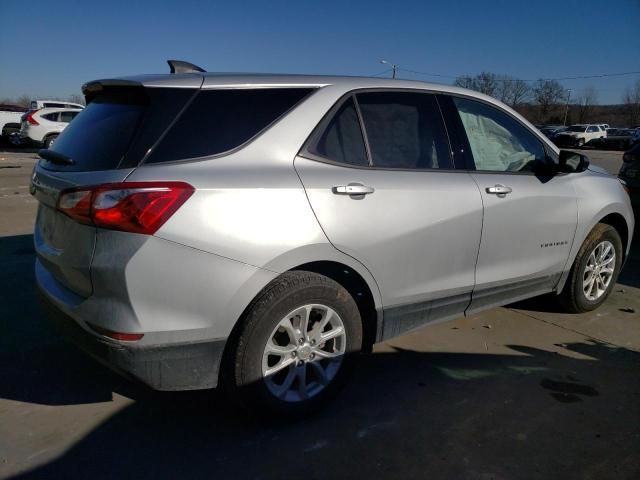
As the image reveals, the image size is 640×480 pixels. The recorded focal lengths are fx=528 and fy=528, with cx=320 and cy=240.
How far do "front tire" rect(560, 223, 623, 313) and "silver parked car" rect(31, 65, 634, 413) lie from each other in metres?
0.99

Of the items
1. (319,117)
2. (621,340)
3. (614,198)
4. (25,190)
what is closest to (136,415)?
(319,117)

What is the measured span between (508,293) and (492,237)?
53 cm

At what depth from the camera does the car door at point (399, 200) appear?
2.69 meters

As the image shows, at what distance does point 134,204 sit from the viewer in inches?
86.8

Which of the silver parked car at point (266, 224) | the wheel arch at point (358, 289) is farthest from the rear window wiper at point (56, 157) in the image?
the wheel arch at point (358, 289)

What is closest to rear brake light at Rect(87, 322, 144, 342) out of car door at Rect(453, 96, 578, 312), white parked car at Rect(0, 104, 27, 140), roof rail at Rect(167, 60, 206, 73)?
roof rail at Rect(167, 60, 206, 73)

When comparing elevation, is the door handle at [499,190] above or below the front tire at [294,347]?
above

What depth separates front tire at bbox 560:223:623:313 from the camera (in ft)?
13.9

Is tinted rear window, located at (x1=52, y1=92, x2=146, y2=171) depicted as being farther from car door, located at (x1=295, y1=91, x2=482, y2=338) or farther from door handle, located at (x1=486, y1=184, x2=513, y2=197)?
door handle, located at (x1=486, y1=184, x2=513, y2=197)

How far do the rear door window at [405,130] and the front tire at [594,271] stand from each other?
173cm

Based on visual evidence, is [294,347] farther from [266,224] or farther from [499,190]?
[499,190]

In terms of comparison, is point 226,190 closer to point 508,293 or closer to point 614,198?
point 508,293

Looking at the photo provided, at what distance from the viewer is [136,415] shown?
2.82m

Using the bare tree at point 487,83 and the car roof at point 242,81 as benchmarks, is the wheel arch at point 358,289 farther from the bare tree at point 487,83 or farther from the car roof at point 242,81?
the bare tree at point 487,83
